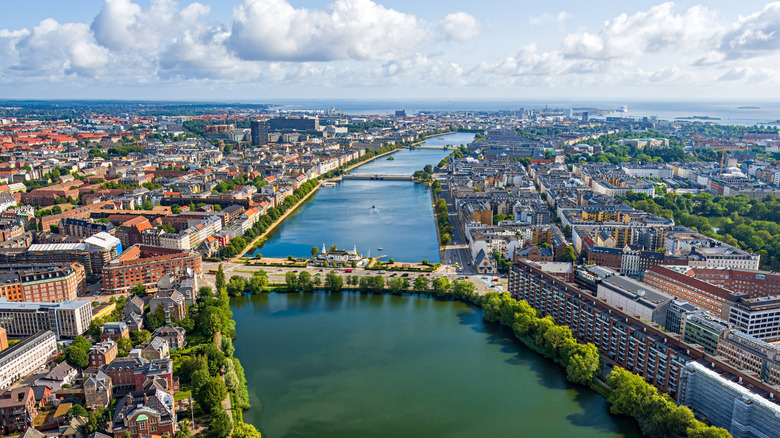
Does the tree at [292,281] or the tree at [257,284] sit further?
the tree at [292,281]

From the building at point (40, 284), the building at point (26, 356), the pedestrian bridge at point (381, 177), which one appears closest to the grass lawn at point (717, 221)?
the pedestrian bridge at point (381, 177)

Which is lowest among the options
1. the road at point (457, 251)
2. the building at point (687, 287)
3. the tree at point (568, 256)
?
the road at point (457, 251)

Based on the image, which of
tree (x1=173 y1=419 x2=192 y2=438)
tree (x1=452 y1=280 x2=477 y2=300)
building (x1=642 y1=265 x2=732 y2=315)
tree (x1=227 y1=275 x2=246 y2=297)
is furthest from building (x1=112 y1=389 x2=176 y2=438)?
building (x1=642 y1=265 x2=732 y2=315)

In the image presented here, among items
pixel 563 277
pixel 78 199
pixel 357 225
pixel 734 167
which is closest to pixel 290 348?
pixel 563 277

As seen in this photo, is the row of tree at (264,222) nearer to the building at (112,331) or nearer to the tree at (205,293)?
the tree at (205,293)

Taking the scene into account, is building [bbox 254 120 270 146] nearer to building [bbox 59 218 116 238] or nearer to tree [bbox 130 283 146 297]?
building [bbox 59 218 116 238]

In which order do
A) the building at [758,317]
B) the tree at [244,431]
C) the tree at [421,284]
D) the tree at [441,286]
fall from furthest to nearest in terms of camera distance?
1. the tree at [421,284]
2. the tree at [441,286]
3. the building at [758,317]
4. the tree at [244,431]

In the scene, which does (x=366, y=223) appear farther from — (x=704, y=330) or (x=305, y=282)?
(x=704, y=330)
